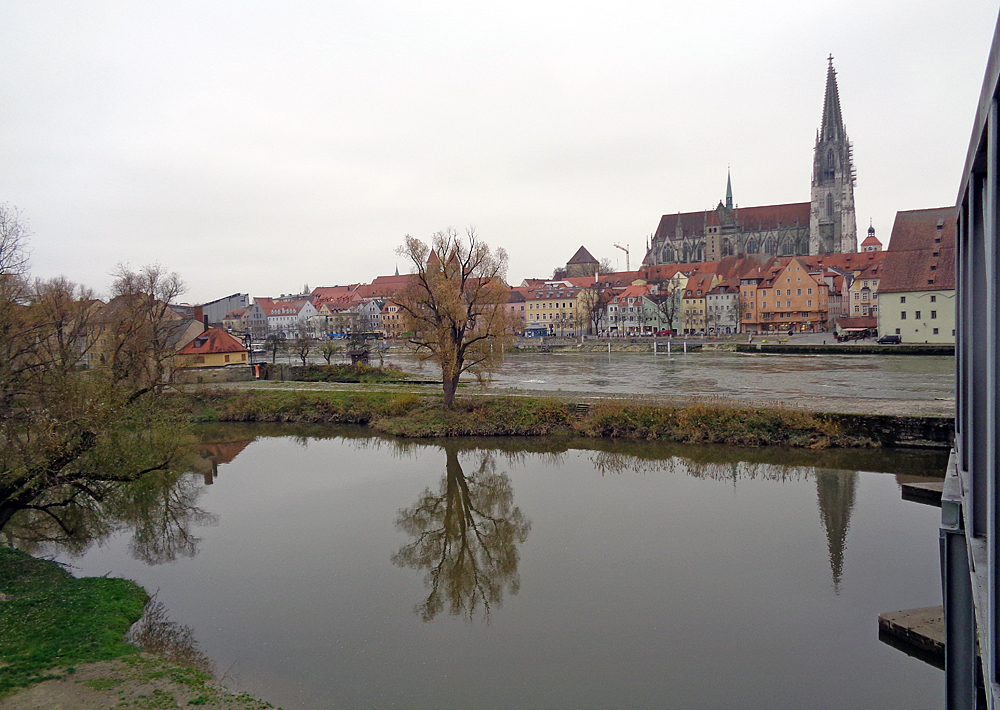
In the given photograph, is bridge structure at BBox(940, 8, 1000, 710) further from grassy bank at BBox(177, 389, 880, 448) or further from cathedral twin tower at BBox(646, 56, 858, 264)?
cathedral twin tower at BBox(646, 56, 858, 264)

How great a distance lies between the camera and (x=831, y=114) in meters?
115

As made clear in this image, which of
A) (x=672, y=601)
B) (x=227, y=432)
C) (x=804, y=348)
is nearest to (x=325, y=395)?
(x=227, y=432)

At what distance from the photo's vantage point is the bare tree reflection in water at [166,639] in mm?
10781

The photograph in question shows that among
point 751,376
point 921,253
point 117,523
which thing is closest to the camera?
point 117,523

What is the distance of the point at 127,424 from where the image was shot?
1641 centimetres

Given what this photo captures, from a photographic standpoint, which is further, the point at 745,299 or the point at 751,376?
the point at 745,299

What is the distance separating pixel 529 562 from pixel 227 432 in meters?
23.1

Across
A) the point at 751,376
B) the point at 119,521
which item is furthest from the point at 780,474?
the point at 751,376

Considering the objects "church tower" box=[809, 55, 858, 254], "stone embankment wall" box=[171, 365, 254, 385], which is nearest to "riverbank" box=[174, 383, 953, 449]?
"stone embankment wall" box=[171, 365, 254, 385]

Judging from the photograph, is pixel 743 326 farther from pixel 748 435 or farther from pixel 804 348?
pixel 748 435

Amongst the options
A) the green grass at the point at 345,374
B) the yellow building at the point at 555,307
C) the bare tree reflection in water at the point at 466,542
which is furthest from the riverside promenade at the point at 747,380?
the yellow building at the point at 555,307

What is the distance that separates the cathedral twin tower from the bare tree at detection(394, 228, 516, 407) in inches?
4026

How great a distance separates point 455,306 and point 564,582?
1869 centimetres

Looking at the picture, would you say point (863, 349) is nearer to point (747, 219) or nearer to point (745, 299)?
point (745, 299)
